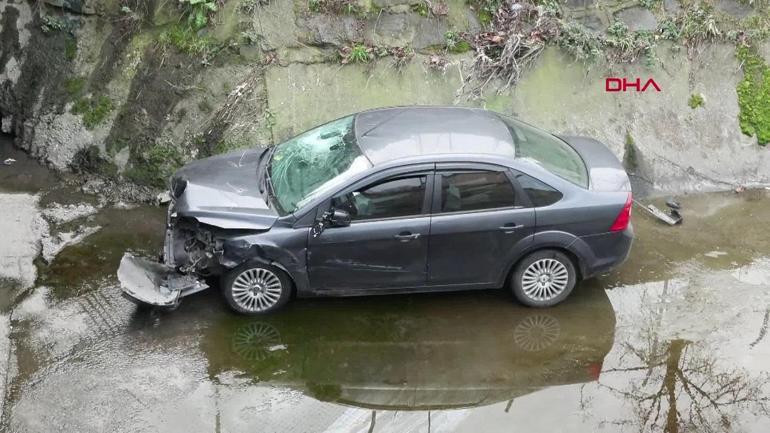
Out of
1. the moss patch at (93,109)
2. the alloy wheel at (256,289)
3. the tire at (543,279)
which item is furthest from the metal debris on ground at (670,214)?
the moss patch at (93,109)

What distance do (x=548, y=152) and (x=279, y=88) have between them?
3609 millimetres

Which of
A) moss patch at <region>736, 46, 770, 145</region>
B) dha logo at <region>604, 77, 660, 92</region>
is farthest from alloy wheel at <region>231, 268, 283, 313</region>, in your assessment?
moss patch at <region>736, 46, 770, 145</region>

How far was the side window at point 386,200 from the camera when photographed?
21.2 ft

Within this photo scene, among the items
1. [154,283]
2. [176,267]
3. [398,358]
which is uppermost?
[176,267]

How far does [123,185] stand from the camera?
28.9 ft

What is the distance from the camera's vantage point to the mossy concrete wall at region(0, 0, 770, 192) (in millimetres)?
9008

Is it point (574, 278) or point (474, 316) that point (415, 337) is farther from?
point (574, 278)

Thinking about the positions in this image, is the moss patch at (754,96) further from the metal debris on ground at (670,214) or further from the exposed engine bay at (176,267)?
the exposed engine bay at (176,267)

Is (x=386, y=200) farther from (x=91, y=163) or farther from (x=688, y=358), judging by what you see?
(x=91, y=163)

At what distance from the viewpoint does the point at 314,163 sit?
6918 millimetres

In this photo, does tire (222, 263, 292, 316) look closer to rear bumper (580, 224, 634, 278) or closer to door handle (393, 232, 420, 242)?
door handle (393, 232, 420, 242)

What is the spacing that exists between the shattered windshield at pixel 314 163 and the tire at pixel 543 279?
1755mm

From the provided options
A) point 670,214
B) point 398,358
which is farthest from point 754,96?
point 398,358

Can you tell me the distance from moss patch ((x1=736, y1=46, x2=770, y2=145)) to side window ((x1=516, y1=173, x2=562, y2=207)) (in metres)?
4.39
